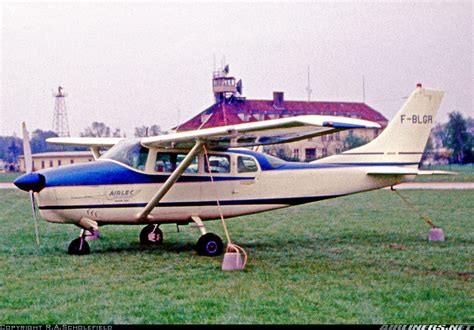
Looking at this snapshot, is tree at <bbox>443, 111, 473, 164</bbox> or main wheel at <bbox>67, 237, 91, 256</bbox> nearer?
main wheel at <bbox>67, 237, 91, 256</bbox>

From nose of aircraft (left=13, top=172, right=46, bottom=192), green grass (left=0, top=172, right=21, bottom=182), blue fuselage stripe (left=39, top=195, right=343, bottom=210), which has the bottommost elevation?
green grass (left=0, top=172, right=21, bottom=182)

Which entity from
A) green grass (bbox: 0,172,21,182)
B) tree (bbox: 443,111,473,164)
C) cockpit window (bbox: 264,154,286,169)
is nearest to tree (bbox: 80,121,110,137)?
green grass (bbox: 0,172,21,182)

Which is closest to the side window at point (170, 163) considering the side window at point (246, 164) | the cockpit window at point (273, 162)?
the side window at point (246, 164)

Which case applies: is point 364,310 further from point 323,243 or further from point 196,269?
point 323,243

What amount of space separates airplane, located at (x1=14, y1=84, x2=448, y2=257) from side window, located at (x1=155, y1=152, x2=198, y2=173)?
18 millimetres

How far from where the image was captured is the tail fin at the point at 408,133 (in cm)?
1263

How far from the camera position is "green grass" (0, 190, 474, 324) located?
650 centimetres

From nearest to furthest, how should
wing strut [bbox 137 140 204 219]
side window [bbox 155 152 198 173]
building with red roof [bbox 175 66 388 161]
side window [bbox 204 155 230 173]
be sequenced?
1. wing strut [bbox 137 140 204 219]
2. side window [bbox 155 152 198 173]
3. side window [bbox 204 155 230 173]
4. building with red roof [bbox 175 66 388 161]

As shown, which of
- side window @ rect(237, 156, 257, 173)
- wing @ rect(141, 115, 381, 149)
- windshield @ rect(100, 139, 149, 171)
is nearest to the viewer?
wing @ rect(141, 115, 381, 149)

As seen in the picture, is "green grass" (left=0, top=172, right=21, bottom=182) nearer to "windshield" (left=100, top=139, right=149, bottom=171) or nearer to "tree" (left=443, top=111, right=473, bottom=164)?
"tree" (left=443, top=111, right=473, bottom=164)

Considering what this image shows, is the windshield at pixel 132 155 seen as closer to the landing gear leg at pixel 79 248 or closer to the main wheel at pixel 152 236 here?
the landing gear leg at pixel 79 248

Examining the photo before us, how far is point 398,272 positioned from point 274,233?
5366 millimetres

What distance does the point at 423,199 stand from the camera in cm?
2331

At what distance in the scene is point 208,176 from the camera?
450 inches
